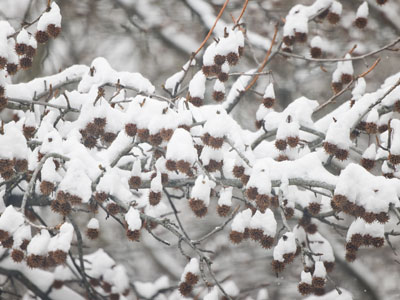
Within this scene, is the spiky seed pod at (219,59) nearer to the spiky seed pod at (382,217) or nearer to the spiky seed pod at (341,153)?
the spiky seed pod at (341,153)

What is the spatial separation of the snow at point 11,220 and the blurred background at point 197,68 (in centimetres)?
479

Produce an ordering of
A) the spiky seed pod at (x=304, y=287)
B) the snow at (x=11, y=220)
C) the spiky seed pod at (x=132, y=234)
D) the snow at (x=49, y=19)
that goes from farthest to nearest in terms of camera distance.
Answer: the snow at (x=49, y=19) → the spiky seed pod at (x=304, y=287) → the spiky seed pod at (x=132, y=234) → the snow at (x=11, y=220)

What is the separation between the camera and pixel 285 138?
2.74m

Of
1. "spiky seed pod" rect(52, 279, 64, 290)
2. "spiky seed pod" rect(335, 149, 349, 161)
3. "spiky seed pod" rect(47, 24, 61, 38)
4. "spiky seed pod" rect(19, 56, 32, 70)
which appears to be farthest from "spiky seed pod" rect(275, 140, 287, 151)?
"spiky seed pod" rect(52, 279, 64, 290)

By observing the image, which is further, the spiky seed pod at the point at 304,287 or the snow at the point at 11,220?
the spiky seed pod at the point at 304,287

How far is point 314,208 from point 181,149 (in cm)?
113

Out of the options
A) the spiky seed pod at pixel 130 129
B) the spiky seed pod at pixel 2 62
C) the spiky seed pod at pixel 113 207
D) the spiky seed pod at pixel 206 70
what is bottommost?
the spiky seed pod at pixel 113 207

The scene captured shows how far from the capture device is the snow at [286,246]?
2527mm

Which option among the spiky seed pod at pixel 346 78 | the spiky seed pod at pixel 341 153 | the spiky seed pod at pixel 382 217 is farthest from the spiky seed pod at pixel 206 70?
the spiky seed pod at pixel 346 78

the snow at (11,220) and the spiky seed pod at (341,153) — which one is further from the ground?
the spiky seed pod at (341,153)

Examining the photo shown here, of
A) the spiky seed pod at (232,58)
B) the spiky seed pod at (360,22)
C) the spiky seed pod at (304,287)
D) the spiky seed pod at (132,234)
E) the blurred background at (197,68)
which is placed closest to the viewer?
the spiky seed pod at (132,234)

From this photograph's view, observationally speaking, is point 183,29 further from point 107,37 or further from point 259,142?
point 259,142

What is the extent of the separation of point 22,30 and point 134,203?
120cm

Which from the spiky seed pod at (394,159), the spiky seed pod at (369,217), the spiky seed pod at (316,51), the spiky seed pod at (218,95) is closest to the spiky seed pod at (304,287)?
the spiky seed pod at (369,217)
